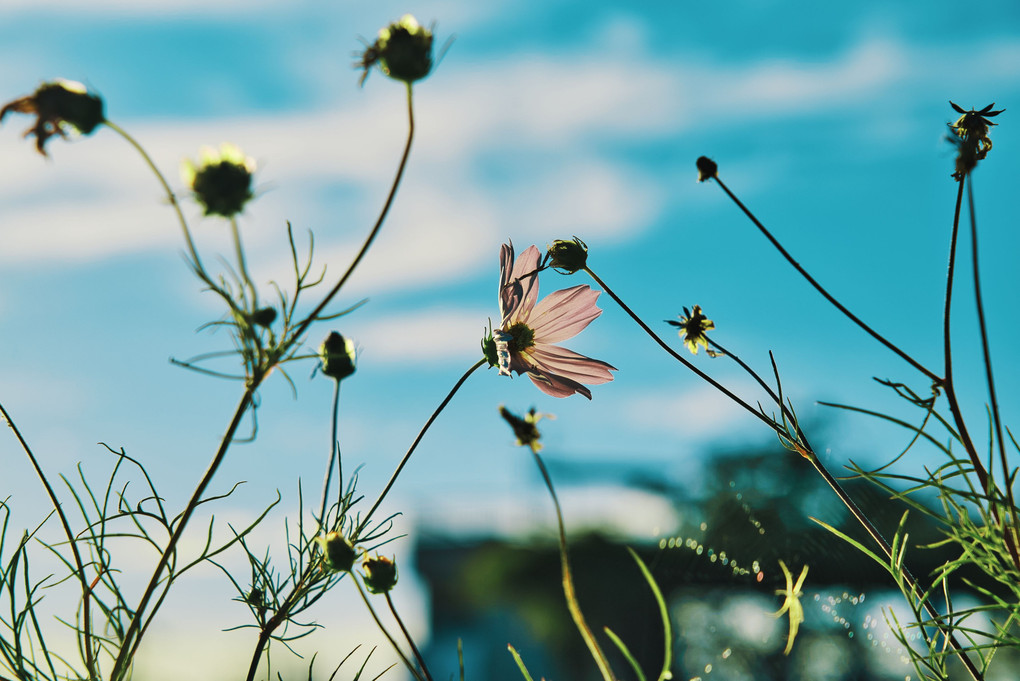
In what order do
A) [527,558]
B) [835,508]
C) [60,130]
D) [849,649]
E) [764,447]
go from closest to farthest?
[60,130]
[835,508]
[849,649]
[764,447]
[527,558]

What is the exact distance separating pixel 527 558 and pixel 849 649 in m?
4.04

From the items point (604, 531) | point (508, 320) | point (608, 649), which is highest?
point (508, 320)

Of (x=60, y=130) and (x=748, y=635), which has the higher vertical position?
(x=60, y=130)

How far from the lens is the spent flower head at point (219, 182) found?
0.89ft

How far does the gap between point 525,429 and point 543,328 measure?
0.44 feet

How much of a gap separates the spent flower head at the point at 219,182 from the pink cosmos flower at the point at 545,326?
226 millimetres

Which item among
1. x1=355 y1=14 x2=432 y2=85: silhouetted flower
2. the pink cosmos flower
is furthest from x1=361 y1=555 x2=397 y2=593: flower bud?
x1=355 y1=14 x2=432 y2=85: silhouetted flower

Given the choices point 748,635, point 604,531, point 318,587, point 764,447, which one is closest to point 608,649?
point 604,531

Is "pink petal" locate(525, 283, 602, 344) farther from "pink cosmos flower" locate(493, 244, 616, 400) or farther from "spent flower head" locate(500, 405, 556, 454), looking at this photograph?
"spent flower head" locate(500, 405, 556, 454)

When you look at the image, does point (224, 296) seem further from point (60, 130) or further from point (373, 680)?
point (373, 680)

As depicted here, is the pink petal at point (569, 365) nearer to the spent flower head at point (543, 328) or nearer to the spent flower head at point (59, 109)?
the spent flower head at point (543, 328)

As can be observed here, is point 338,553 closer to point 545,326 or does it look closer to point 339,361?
point 339,361

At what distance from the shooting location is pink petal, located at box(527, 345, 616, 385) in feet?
1.71

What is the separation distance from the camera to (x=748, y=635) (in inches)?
132
